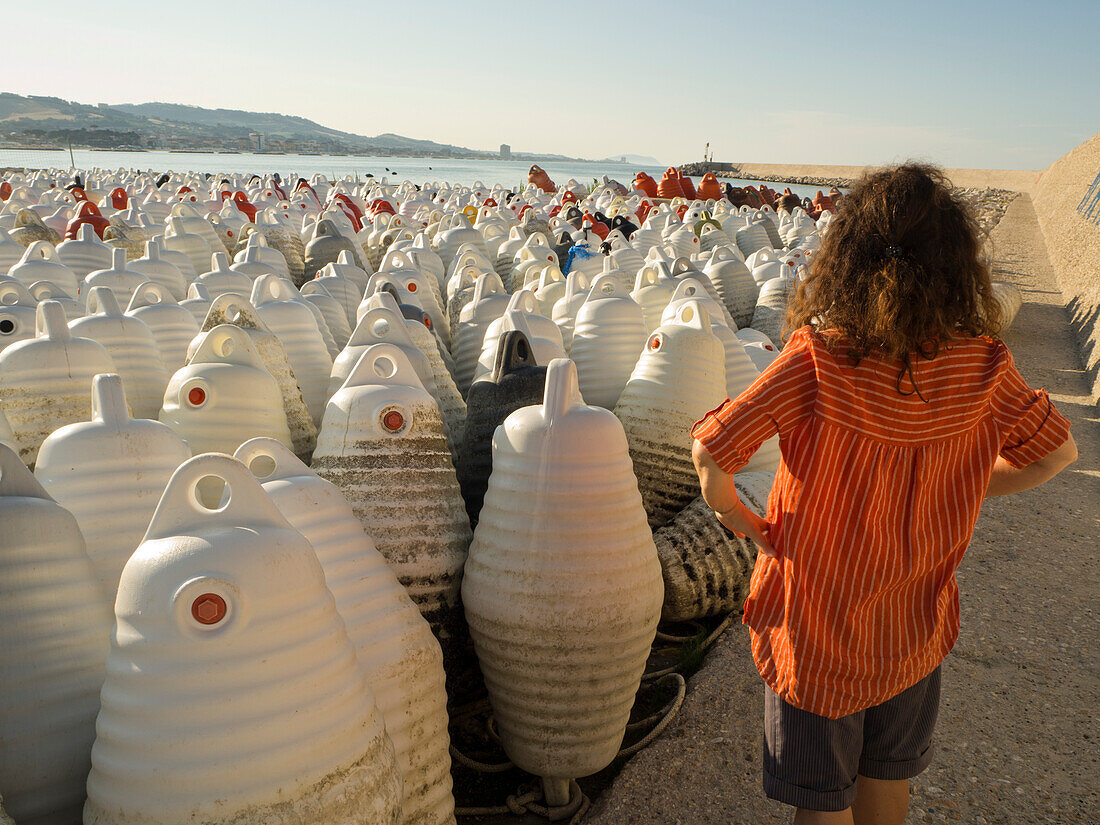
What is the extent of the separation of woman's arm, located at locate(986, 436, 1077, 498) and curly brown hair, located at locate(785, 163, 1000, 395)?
0.32m

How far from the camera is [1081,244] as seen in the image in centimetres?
A: 1070

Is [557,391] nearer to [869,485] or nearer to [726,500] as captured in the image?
[726,500]

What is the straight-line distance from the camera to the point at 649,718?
2385mm

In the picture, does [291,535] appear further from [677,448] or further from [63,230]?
[63,230]

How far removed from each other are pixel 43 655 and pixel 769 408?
1.45 metres

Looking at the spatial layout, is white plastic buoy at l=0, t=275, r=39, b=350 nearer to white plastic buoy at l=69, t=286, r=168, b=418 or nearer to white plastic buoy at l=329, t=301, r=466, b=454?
white plastic buoy at l=69, t=286, r=168, b=418

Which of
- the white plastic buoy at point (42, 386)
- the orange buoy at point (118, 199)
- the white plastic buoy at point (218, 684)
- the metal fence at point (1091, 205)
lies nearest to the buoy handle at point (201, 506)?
the white plastic buoy at point (218, 684)

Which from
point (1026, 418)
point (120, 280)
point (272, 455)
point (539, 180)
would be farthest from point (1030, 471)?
point (539, 180)

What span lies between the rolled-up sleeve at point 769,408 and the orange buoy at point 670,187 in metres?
15.4

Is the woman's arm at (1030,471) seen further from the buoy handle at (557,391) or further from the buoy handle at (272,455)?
the buoy handle at (272,455)

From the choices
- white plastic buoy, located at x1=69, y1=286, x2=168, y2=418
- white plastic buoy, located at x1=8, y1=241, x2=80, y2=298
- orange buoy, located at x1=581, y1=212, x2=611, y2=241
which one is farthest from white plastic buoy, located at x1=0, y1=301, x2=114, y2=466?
orange buoy, located at x1=581, y1=212, x2=611, y2=241

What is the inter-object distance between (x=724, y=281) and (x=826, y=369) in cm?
460

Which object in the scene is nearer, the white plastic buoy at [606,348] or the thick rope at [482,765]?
the thick rope at [482,765]

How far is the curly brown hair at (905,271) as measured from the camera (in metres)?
1.29
